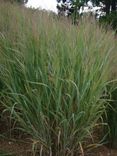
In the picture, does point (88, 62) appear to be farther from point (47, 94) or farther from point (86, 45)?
point (47, 94)

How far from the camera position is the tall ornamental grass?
14.5ft

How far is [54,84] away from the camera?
441cm

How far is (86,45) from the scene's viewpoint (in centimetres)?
482

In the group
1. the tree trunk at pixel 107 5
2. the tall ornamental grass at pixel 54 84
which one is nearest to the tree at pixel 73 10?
the tall ornamental grass at pixel 54 84

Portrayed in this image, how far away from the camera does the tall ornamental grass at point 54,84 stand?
14.5ft

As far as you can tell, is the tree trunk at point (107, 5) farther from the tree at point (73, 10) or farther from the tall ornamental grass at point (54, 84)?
the tall ornamental grass at point (54, 84)

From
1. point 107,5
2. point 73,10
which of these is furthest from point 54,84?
point 107,5

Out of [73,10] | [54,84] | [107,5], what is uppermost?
[73,10]

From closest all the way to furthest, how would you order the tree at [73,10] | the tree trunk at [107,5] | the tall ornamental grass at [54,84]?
the tall ornamental grass at [54,84]
the tree at [73,10]
the tree trunk at [107,5]

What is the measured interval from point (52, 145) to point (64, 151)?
0.14 m

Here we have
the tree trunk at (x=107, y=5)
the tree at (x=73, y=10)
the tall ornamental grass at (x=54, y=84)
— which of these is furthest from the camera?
the tree trunk at (x=107, y=5)

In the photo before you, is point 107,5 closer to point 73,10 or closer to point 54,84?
point 73,10

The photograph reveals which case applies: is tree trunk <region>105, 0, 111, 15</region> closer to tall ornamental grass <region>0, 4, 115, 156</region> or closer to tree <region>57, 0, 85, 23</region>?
tree <region>57, 0, 85, 23</region>

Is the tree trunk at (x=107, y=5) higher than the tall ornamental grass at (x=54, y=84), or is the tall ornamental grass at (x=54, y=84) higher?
the tall ornamental grass at (x=54, y=84)
